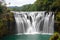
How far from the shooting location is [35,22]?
99.9ft

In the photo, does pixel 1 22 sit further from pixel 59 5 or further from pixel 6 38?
pixel 59 5

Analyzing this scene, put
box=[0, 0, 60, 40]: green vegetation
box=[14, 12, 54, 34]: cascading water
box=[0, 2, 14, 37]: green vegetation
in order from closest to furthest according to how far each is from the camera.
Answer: box=[0, 2, 14, 37]: green vegetation < box=[0, 0, 60, 40]: green vegetation < box=[14, 12, 54, 34]: cascading water

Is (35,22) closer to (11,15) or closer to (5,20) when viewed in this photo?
(11,15)

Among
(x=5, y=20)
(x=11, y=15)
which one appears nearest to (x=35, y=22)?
(x=11, y=15)

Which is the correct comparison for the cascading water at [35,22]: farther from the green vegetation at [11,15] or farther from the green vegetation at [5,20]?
the green vegetation at [5,20]

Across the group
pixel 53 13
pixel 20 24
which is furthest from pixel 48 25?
pixel 20 24

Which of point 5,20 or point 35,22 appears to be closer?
point 5,20

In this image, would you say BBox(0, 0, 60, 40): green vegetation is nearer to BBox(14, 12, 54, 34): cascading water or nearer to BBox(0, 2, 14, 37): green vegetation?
BBox(0, 2, 14, 37): green vegetation

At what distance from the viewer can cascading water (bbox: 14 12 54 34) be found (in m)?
29.5

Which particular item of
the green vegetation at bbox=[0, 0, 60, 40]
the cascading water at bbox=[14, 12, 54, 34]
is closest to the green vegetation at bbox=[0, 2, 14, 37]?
the green vegetation at bbox=[0, 0, 60, 40]

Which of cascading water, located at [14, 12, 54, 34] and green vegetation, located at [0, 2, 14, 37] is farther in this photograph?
cascading water, located at [14, 12, 54, 34]

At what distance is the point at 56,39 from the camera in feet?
33.6

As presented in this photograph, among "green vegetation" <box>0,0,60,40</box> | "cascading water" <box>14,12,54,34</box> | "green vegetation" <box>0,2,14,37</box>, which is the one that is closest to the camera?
"green vegetation" <box>0,2,14,37</box>

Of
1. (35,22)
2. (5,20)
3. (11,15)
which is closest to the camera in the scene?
(5,20)
